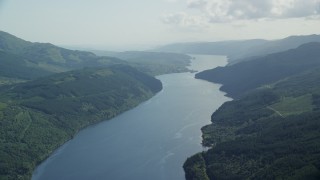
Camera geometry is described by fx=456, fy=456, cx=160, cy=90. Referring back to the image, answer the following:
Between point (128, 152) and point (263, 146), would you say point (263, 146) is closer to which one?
point (263, 146)

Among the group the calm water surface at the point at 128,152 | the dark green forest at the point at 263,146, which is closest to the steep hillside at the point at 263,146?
the dark green forest at the point at 263,146

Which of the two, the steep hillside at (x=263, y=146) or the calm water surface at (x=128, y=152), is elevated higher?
Result: the steep hillside at (x=263, y=146)

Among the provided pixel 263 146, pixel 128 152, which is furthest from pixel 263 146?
pixel 128 152

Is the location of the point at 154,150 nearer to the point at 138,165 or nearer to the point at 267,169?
the point at 138,165

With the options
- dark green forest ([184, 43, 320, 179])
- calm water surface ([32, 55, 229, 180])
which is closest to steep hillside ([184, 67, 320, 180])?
dark green forest ([184, 43, 320, 179])

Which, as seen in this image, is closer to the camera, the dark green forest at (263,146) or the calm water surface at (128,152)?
the dark green forest at (263,146)

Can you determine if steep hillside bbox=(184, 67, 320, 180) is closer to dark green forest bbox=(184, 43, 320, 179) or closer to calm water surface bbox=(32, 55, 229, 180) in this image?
dark green forest bbox=(184, 43, 320, 179)

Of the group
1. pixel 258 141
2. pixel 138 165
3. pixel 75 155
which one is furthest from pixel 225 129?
pixel 75 155

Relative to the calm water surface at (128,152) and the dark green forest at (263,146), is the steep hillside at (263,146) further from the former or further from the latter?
the calm water surface at (128,152)
